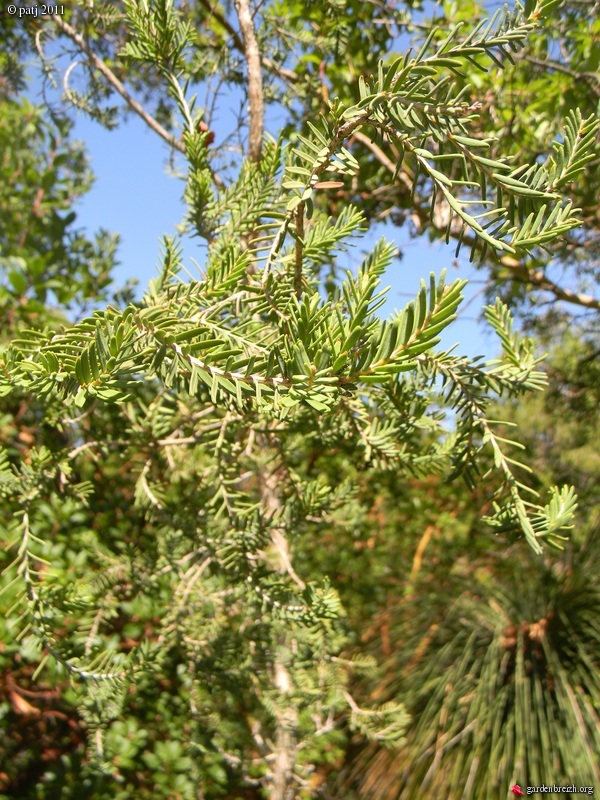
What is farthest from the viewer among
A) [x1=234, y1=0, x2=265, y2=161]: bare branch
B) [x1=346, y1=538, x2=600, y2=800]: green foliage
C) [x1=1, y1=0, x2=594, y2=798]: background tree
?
[x1=346, y1=538, x2=600, y2=800]: green foliage

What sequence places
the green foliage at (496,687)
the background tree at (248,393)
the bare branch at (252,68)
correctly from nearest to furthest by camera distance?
1. the background tree at (248,393)
2. the bare branch at (252,68)
3. the green foliage at (496,687)

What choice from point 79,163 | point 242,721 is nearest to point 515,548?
point 242,721

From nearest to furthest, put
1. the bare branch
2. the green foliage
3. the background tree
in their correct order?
the background tree < the bare branch < the green foliage

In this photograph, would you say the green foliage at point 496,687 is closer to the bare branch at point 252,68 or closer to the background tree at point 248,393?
the background tree at point 248,393

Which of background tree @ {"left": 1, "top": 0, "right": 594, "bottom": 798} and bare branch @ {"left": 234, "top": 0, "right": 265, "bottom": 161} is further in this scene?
bare branch @ {"left": 234, "top": 0, "right": 265, "bottom": 161}

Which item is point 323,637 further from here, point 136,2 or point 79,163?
point 79,163

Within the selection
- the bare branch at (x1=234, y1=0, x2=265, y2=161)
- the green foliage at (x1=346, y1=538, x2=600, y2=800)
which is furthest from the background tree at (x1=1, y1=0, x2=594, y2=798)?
the green foliage at (x1=346, y1=538, x2=600, y2=800)

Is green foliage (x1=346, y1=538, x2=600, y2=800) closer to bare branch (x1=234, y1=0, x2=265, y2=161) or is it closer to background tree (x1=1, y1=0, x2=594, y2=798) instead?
background tree (x1=1, y1=0, x2=594, y2=798)

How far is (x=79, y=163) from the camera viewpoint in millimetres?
3166

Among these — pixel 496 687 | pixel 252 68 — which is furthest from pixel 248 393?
pixel 496 687

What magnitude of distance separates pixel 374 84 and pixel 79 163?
3.05 meters

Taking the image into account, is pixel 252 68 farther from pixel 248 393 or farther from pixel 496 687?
pixel 496 687

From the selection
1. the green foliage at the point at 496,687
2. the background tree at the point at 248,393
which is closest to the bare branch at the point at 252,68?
the background tree at the point at 248,393

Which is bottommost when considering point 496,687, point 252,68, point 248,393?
point 496,687
